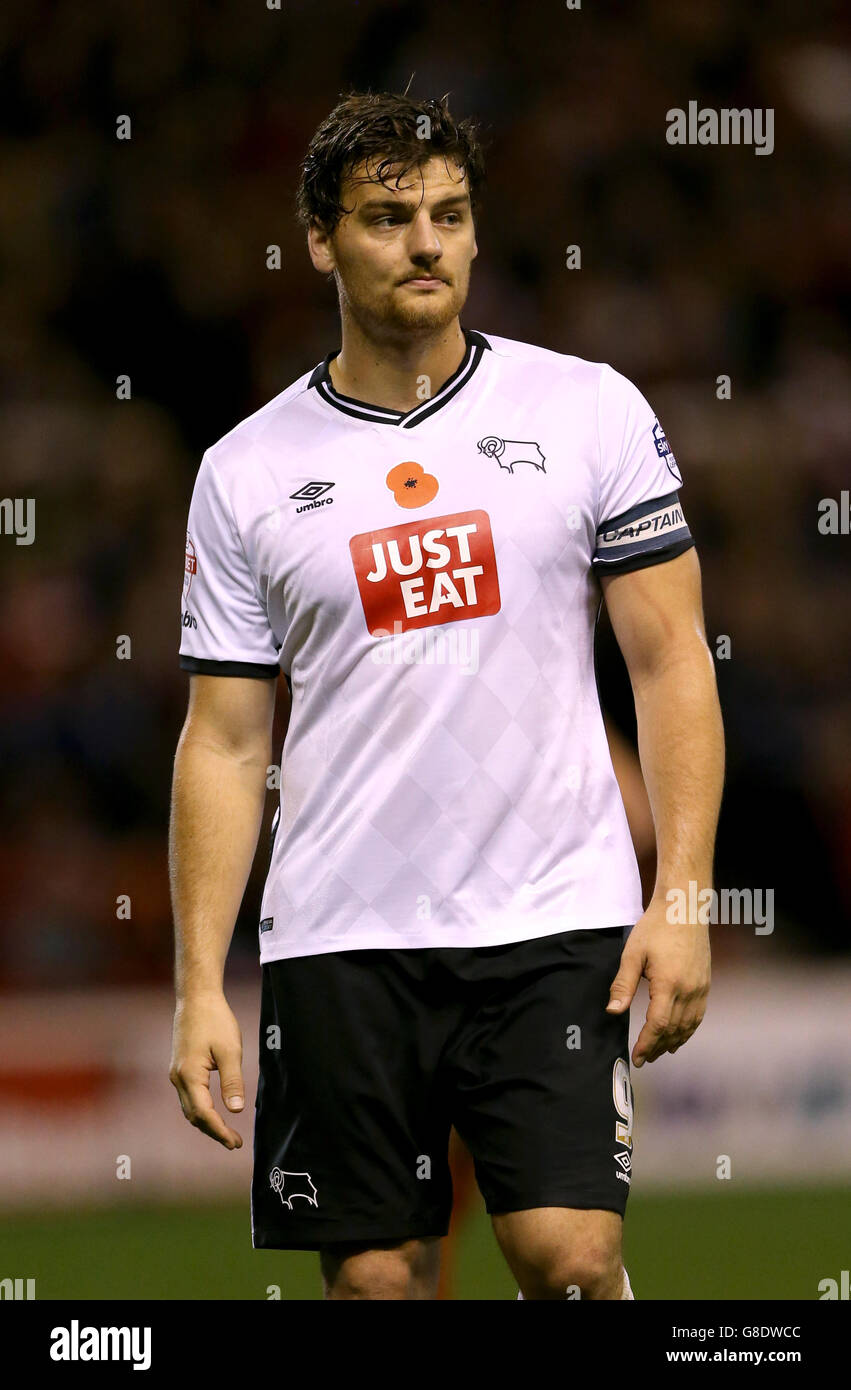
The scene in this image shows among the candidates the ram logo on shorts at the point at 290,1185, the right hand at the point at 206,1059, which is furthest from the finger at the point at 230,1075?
the ram logo on shorts at the point at 290,1185

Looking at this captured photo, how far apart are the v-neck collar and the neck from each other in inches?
0.5

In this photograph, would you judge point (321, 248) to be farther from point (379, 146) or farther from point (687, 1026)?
point (687, 1026)

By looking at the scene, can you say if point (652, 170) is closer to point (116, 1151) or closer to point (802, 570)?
point (802, 570)

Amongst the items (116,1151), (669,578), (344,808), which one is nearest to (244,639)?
(344,808)

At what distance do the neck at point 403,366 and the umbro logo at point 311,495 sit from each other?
201 millimetres

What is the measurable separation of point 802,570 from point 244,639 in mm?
5413

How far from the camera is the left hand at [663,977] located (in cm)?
319

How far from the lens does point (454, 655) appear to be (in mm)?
Answer: 3389

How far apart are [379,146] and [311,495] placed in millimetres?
618

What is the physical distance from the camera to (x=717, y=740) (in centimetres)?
337

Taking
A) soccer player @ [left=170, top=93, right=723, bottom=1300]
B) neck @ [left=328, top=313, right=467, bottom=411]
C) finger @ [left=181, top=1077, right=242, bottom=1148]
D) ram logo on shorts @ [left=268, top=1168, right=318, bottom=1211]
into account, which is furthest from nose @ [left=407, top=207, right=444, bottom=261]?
ram logo on shorts @ [left=268, top=1168, right=318, bottom=1211]

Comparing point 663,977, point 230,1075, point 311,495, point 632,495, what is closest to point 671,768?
point 663,977

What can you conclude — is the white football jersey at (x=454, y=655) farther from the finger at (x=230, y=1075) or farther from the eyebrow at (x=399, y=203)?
the eyebrow at (x=399, y=203)

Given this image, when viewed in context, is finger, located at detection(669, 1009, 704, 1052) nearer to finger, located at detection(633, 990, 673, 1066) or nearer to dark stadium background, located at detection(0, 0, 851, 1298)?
finger, located at detection(633, 990, 673, 1066)
